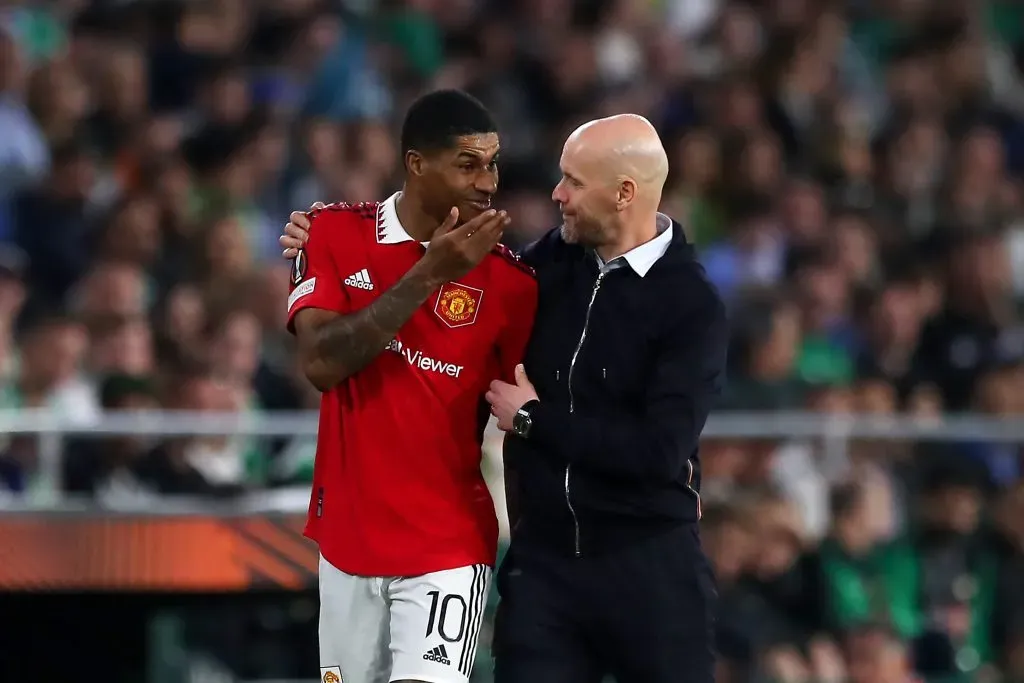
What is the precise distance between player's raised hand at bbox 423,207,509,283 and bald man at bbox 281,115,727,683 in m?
0.39

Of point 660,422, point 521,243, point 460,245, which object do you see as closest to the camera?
point 460,245

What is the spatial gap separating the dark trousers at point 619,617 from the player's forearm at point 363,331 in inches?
31.0

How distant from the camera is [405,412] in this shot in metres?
5.14

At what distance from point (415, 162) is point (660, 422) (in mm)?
995

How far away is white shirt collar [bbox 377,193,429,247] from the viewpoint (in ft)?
17.2

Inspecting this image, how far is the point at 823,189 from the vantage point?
480 inches

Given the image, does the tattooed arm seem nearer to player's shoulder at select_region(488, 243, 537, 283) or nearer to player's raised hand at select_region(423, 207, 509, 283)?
player's raised hand at select_region(423, 207, 509, 283)

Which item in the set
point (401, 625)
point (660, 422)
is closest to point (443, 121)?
point (660, 422)

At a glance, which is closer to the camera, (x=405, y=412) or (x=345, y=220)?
(x=405, y=412)

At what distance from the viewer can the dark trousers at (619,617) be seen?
511 centimetres

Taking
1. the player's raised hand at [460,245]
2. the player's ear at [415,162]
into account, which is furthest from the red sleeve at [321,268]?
the player's raised hand at [460,245]

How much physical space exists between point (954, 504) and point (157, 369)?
393cm

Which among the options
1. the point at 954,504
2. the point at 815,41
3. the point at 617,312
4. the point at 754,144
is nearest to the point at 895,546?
the point at 954,504

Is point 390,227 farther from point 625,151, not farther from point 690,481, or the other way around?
point 690,481
